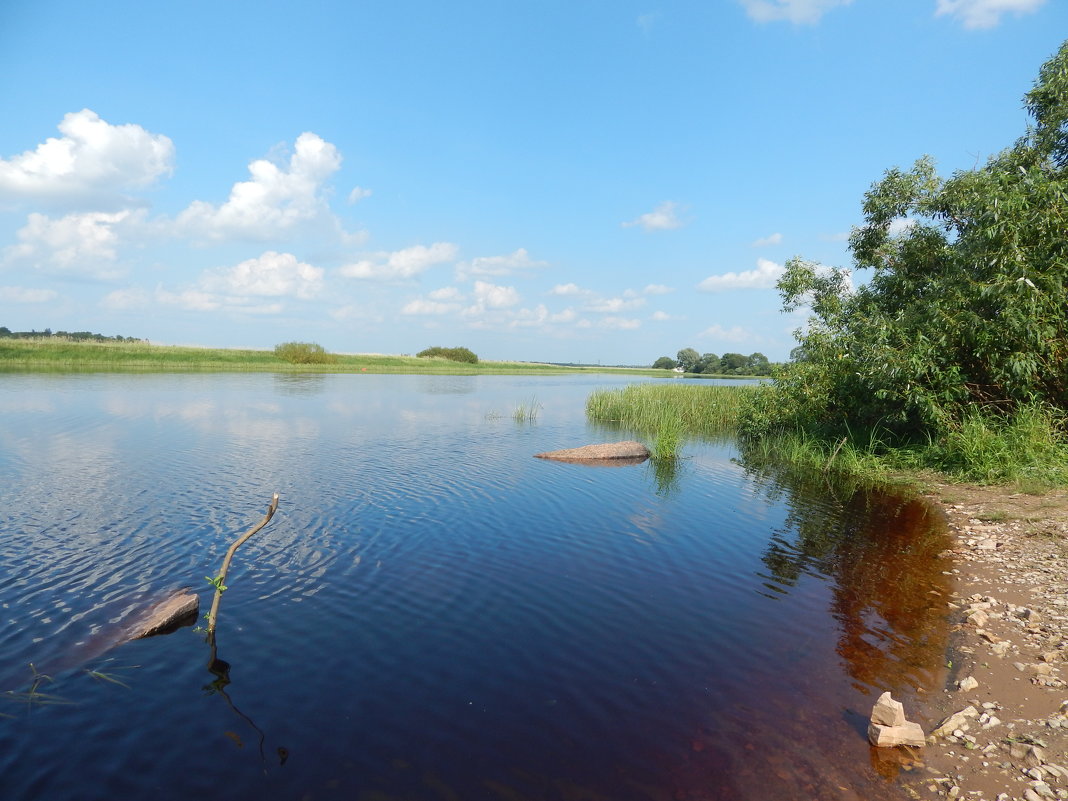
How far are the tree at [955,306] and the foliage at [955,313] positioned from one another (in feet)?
0.13

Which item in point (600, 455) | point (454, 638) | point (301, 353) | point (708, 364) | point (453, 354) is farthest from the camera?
point (708, 364)

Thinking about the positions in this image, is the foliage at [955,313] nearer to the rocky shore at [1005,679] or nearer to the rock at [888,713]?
the rocky shore at [1005,679]

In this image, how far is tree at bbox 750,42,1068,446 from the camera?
50.1 ft

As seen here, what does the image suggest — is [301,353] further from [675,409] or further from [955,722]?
[955,722]

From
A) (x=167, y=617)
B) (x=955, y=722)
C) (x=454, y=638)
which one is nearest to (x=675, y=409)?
Answer: (x=454, y=638)

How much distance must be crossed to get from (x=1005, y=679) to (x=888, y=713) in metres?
2.07

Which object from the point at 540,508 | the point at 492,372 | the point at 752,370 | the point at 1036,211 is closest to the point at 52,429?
the point at 540,508

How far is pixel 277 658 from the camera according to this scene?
6.89 metres

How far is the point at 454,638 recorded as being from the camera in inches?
300

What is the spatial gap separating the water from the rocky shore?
39cm

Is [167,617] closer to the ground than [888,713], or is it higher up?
closer to the ground

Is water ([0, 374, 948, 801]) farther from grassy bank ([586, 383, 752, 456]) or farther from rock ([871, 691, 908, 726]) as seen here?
grassy bank ([586, 383, 752, 456])

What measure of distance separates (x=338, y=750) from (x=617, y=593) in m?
5.18

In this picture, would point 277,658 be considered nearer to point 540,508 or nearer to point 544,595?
point 544,595
